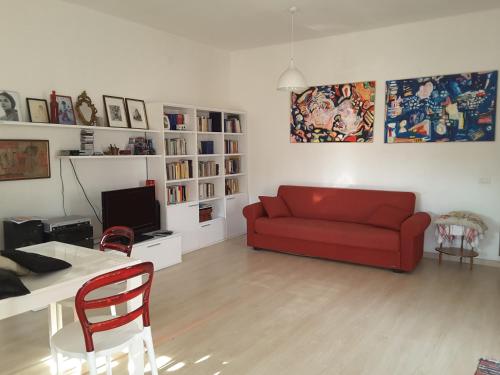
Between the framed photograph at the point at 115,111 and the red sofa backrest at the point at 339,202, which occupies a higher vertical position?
the framed photograph at the point at 115,111

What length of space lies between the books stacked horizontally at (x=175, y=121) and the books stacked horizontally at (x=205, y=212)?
122 centimetres

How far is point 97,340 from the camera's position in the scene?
202 centimetres

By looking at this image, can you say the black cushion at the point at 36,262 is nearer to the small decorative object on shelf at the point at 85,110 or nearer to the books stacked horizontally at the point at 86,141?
the books stacked horizontally at the point at 86,141

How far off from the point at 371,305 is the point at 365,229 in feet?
4.29

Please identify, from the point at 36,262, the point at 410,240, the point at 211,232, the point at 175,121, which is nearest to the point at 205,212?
the point at 211,232

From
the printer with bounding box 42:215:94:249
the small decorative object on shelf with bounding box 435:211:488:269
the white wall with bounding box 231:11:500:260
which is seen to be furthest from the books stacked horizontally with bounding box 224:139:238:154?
the small decorative object on shelf with bounding box 435:211:488:269

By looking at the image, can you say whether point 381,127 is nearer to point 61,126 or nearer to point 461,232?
point 461,232

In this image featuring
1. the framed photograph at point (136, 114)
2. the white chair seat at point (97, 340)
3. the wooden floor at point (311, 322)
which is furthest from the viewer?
the framed photograph at point (136, 114)

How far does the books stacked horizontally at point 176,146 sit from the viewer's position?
17.0 ft

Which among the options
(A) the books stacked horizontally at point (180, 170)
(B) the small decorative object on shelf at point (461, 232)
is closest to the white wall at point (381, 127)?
(B) the small decorative object on shelf at point (461, 232)

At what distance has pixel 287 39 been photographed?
5840 millimetres

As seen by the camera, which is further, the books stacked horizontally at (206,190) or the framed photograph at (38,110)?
the books stacked horizontally at (206,190)

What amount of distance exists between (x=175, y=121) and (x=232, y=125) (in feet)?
4.18

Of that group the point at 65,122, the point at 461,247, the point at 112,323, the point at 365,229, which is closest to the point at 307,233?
the point at 365,229
